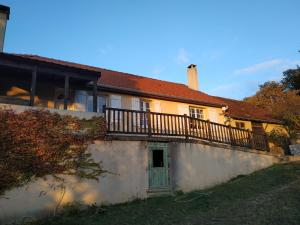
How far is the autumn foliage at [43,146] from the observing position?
878cm

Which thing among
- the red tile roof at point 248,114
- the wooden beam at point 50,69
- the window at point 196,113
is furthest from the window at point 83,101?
the red tile roof at point 248,114

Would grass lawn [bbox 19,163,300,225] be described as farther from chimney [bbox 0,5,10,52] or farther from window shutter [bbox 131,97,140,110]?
chimney [bbox 0,5,10,52]

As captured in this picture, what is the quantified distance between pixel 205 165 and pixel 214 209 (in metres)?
4.24

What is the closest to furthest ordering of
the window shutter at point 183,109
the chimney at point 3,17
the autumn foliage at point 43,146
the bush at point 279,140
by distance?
the autumn foliage at point 43,146, the chimney at point 3,17, the window shutter at point 183,109, the bush at point 279,140

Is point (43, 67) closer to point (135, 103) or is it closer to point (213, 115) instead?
point (135, 103)

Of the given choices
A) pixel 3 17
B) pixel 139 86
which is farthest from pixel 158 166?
pixel 3 17

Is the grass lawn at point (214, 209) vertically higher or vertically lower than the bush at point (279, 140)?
lower

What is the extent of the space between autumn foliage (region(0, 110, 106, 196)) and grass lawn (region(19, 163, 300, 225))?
1437 millimetres

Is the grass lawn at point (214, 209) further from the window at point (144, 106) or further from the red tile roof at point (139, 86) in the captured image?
the red tile roof at point (139, 86)

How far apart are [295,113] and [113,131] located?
1652cm

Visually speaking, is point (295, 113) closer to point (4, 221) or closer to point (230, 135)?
point (230, 135)

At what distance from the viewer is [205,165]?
43.1 feet

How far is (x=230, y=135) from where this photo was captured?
1509 centimetres

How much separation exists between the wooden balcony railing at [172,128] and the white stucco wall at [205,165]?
54 cm
